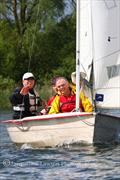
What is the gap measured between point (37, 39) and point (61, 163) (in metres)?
29.3

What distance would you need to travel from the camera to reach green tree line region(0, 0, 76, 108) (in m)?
38.1

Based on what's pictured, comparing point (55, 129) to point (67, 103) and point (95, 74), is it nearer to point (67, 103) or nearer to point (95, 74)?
point (67, 103)

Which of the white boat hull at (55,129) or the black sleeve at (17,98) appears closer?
the white boat hull at (55,129)

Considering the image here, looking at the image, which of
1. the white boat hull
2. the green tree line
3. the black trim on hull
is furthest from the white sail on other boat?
Result: the green tree line

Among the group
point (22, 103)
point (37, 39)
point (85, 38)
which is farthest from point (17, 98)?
point (37, 39)

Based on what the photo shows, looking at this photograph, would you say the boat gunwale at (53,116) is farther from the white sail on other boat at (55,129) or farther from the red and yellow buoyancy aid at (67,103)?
the red and yellow buoyancy aid at (67,103)

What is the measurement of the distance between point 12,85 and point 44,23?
4.31 meters

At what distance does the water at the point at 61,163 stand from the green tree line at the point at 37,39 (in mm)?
25550

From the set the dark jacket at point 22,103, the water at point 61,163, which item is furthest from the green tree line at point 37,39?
the water at point 61,163

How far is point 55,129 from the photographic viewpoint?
12188mm

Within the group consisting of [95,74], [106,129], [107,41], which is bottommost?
[106,129]

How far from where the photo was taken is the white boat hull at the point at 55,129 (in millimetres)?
11836

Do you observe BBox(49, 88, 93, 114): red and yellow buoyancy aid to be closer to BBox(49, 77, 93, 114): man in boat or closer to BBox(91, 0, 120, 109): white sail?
BBox(49, 77, 93, 114): man in boat

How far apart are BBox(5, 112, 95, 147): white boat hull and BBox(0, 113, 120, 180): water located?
179 mm
